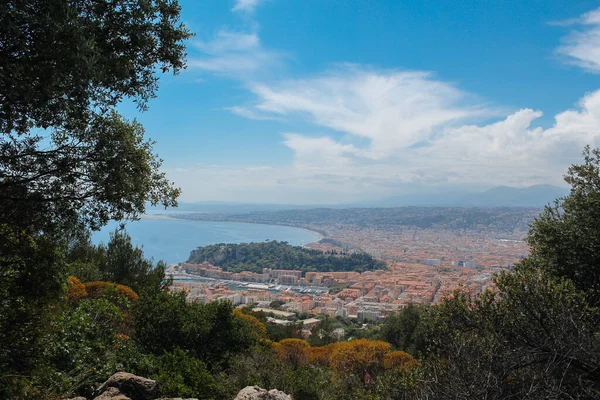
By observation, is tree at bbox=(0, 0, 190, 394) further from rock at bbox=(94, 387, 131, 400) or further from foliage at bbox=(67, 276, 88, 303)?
foliage at bbox=(67, 276, 88, 303)

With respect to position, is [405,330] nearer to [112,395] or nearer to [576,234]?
[576,234]

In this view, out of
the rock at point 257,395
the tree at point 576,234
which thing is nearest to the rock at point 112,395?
the rock at point 257,395

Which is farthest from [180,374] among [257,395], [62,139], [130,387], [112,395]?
[62,139]

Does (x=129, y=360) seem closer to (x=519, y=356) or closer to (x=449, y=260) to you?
(x=519, y=356)

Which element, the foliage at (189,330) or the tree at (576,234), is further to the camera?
the foliage at (189,330)

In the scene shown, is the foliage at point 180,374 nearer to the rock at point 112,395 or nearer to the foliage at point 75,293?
the rock at point 112,395

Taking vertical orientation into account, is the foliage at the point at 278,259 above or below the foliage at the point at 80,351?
below
